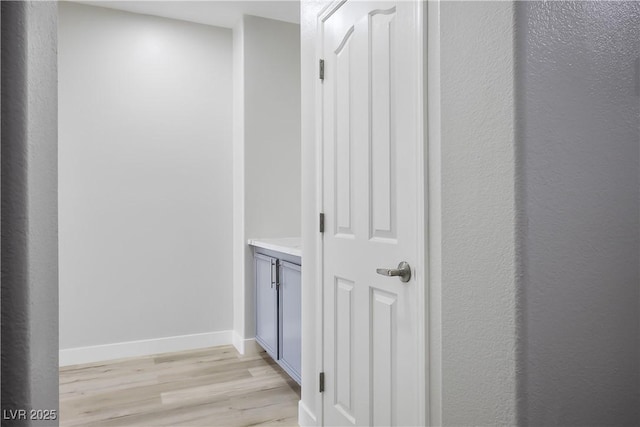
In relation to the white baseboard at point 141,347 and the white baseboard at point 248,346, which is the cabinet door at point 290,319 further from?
the white baseboard at point 141,347

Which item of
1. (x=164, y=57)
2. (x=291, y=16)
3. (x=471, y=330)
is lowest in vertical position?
(x=471, y=330)

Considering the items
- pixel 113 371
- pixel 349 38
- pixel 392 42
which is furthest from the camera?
pixel 113 371

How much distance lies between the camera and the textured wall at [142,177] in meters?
2.94

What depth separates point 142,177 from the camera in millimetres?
3133

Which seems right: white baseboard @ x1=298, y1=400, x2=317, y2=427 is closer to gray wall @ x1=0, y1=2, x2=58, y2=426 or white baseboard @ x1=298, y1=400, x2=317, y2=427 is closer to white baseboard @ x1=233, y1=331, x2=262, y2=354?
white baseboard @ x1=233, y1=331, x2=262, y2=354

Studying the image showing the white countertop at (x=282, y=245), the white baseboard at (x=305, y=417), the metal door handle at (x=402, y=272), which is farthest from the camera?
the white countertop at (x=282, y=245)

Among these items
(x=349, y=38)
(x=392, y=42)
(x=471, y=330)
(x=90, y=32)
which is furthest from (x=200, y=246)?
(x=471, y=330)

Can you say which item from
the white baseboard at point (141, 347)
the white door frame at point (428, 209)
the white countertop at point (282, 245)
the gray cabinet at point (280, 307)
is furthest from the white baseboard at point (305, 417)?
the white baseboard at point (141, 347)

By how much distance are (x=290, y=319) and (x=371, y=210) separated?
47.8 inches

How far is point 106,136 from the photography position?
9.94ft

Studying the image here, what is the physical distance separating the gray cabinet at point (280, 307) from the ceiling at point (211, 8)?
179 cm

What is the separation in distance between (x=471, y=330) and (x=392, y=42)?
950mm

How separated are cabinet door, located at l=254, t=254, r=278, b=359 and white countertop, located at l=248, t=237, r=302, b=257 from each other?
0.28ft

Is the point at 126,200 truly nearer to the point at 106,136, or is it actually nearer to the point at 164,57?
the point at 106,136
